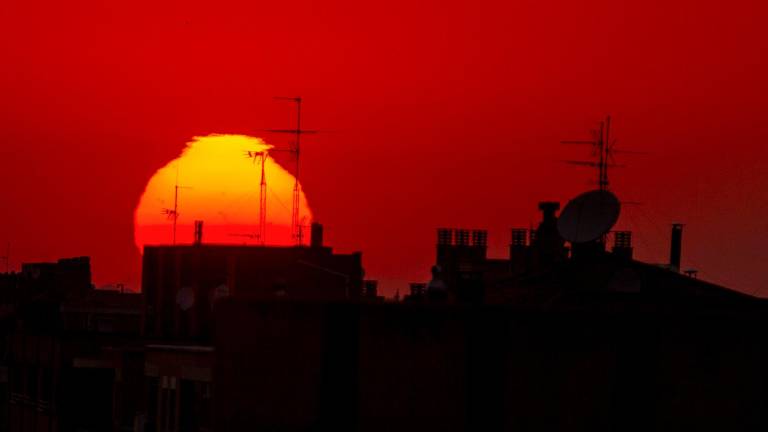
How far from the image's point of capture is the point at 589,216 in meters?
58.0

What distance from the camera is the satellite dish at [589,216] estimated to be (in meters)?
57.0

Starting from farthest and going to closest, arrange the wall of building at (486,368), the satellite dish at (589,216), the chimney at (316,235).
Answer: the chimney at (316,235), the satellite dish at (589,216), the wall of building at (486,368)

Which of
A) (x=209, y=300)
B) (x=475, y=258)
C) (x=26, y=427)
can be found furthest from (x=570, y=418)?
(x=475, y=258)

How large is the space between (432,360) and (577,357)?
3.30 m

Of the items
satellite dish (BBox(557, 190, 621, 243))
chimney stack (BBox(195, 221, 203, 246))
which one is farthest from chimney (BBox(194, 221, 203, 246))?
satellite dish (BBox(557, 190, 621, 243))

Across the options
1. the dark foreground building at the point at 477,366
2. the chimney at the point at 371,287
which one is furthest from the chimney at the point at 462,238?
the dark foreground building at the point at 477,366

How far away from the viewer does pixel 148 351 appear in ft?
192

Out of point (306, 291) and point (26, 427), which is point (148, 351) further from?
point (26, 427)

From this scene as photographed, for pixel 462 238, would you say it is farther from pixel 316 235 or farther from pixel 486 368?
pixel 486 368

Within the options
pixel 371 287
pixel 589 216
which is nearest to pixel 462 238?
pixel 371 287

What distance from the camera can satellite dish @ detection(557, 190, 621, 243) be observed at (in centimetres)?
5697

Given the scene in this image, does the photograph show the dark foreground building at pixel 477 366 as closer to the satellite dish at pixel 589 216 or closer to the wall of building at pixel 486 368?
the wall of building at pixel 486 368

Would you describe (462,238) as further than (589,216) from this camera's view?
Yes

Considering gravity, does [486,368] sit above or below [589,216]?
below
